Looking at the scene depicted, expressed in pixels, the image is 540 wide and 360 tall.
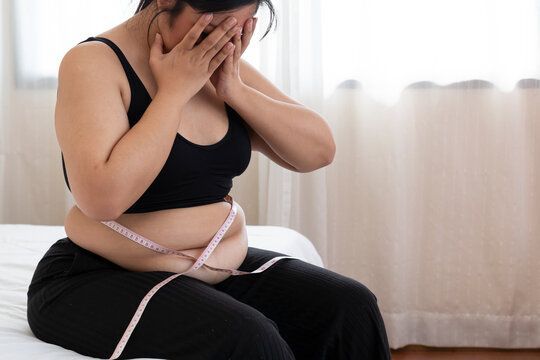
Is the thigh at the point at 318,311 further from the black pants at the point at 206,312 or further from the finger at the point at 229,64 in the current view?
the finger at the point at 229,64

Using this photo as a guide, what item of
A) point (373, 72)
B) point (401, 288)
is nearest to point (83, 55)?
point (373, 72)

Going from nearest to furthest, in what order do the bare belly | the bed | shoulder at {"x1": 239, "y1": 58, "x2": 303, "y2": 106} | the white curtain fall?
the bed → the bare belly → shoulder at {"x1": 239, "y1": 58, "x2": 303, "y2": 106} → the white curtain

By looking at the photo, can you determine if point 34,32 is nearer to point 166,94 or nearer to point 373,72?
point 373,72

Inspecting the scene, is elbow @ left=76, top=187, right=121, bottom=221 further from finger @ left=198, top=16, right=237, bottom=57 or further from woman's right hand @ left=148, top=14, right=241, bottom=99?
finger @ left=198, top=16, right=237, bottom=57

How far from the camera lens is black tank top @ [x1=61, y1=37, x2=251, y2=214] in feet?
4.83

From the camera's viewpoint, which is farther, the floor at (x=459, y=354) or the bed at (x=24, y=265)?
the floor at (x=459, y=354)

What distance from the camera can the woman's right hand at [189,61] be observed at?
57.2 inches

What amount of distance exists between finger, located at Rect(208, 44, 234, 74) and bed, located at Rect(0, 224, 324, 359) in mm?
572

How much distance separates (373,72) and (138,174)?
179 cm

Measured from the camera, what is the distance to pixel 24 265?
2016 millimetres

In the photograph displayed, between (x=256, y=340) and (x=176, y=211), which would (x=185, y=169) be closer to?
(x=176, y=211)

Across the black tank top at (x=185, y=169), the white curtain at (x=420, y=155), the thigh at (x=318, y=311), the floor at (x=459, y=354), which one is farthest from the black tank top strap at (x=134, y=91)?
the floor at (x=459, y=354)

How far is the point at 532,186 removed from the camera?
299 centimetres

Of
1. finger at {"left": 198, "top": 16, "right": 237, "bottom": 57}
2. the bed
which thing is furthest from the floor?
finger at {"left": 198, "top": 16, "right": 237, "bottom": 57}
